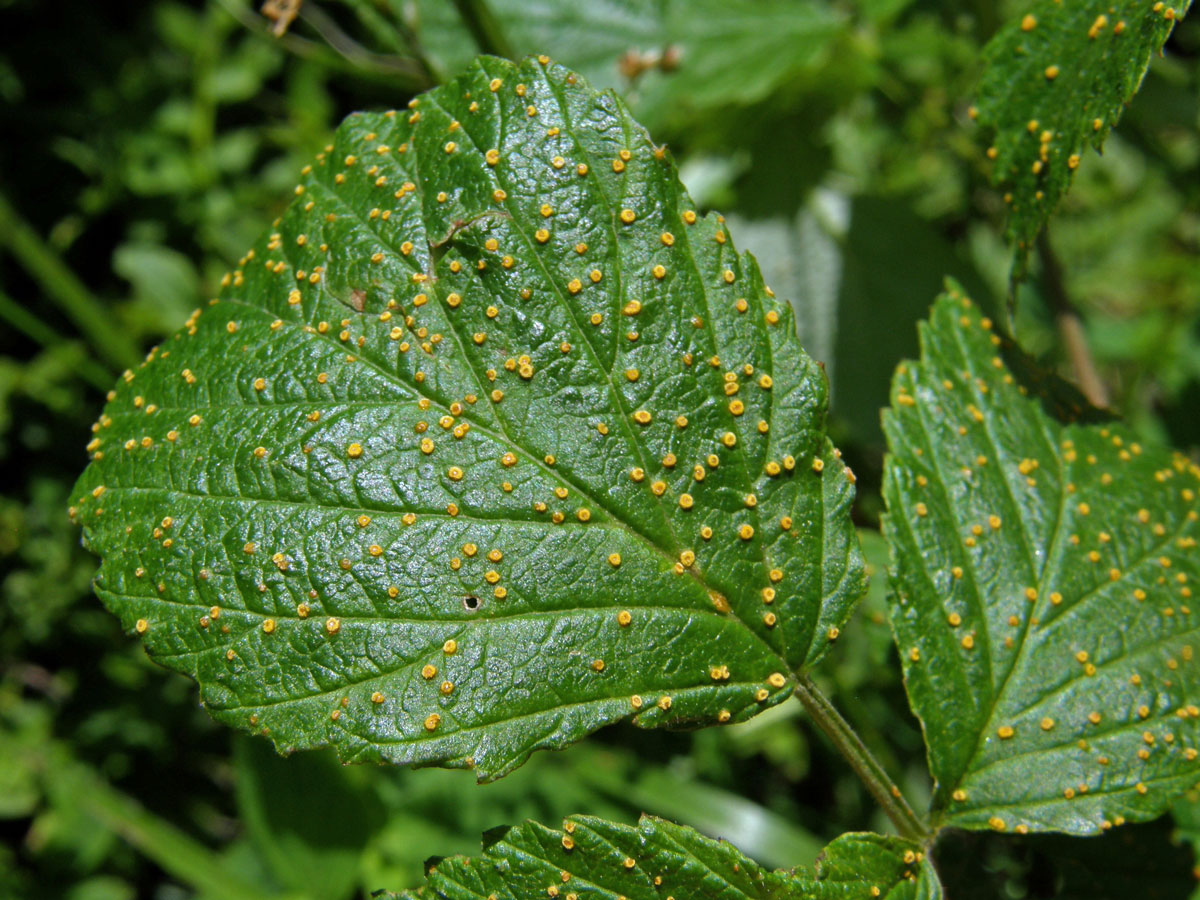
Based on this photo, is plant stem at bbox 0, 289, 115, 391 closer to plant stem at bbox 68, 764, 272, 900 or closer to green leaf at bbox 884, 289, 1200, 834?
plant stem at bbox 68, 764, 272, 900

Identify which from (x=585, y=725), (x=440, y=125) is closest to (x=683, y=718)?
(x=585, y=725)

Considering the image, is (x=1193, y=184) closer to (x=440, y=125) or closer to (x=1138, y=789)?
(x=1138, y=789)

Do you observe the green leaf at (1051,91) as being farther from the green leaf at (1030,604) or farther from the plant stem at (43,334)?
the plant stem at (43,334)

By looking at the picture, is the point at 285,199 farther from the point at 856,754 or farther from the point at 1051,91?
the point at 856,754

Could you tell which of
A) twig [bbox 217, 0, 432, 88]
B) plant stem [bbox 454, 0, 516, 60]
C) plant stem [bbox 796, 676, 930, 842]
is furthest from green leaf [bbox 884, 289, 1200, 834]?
twig [bbox 217, 0, 432, 88]

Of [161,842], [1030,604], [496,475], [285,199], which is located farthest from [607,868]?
[285,199]

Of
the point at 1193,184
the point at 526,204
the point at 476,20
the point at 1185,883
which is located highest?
the point at 1193,184
